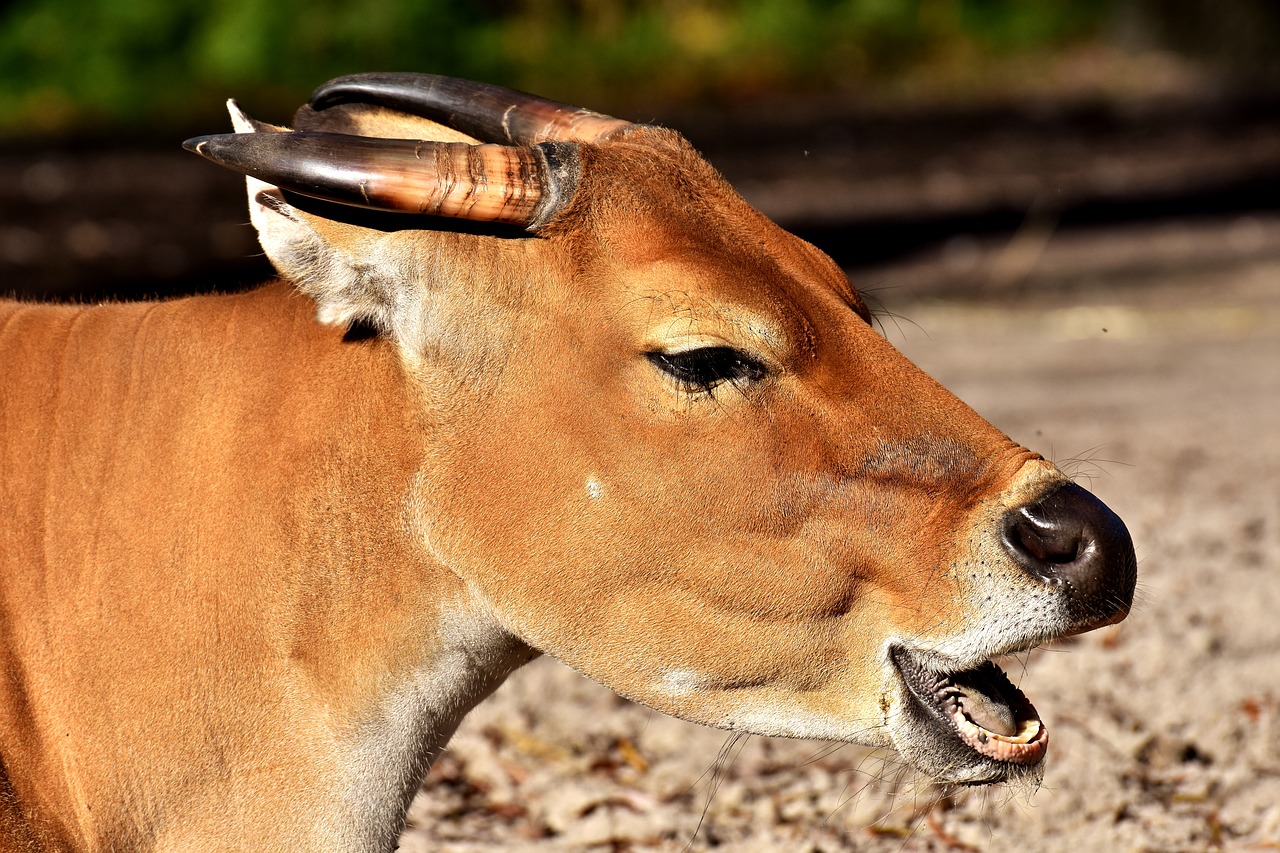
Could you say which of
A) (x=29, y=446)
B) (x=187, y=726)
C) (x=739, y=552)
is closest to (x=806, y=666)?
(x=739, y=552)

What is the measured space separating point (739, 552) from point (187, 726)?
123 cm

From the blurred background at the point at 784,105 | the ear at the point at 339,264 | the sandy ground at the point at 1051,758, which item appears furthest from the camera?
the blurred background at the point at 784,105

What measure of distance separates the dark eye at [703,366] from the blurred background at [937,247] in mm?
536

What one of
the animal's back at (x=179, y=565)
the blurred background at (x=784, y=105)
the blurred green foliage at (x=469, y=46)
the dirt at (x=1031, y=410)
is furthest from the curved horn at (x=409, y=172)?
the blurred green foliage at (x=469, y=46)

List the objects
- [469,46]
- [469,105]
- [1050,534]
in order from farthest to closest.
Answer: [469,46]
[469,105]
[1050,534]

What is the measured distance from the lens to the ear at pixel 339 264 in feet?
10.5

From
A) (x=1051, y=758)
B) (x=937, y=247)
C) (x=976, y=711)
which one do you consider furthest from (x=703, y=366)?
(x=937, y=247)

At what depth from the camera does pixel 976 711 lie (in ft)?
10.9

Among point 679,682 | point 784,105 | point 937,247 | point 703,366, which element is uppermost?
point 703,366

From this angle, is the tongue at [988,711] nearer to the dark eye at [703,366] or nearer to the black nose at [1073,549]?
the black nose at [1073,549]

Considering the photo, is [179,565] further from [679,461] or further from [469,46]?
[469,46]

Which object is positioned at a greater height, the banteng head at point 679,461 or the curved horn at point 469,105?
the curved horn at point 469,105

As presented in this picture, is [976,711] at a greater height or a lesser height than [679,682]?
lesser

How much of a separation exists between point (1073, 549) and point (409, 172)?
1479 millimetres
